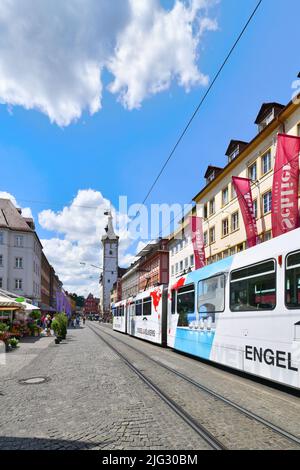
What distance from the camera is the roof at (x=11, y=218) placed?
187ft

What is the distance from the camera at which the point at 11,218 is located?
59.3 m

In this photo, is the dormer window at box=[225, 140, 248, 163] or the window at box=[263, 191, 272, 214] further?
the dormer window at box=[225, 140, 248, 163]

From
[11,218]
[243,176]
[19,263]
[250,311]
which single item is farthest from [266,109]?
[11,218]

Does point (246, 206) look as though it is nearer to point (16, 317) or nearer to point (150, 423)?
point (16, 317)

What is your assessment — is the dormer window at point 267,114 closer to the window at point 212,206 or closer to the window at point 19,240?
the window at point 212,206

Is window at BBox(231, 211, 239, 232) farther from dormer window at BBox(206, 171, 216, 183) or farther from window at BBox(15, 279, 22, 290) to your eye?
window at BBox(15, 279, 22, 290)

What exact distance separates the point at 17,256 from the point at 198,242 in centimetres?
3104

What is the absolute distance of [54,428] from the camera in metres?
6.02

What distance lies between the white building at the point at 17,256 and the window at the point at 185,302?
42.7 meters

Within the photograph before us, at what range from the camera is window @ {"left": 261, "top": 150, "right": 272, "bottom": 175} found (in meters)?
27.3

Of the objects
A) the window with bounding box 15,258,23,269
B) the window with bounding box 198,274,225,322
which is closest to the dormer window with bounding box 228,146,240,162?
the window with bounding box 198,274,225,322

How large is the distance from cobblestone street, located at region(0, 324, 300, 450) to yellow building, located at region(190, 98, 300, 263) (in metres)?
17.5

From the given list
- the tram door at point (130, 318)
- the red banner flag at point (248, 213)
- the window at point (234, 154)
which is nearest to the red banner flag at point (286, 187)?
the red banner flag at point (248, 213)
